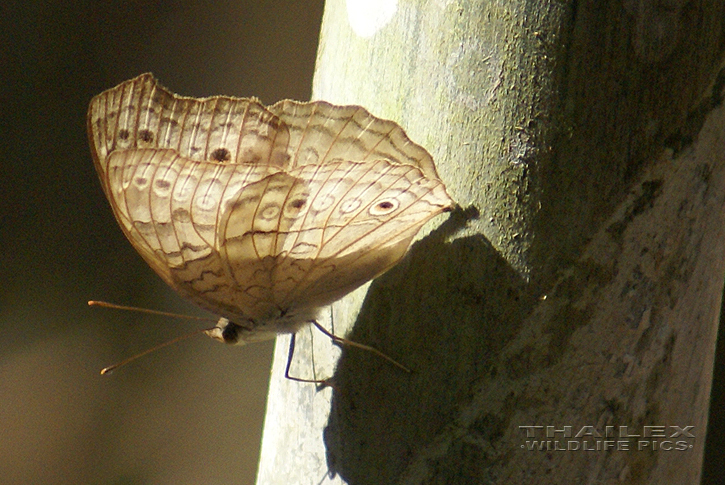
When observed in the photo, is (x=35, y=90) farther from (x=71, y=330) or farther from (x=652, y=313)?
(x=652, y=313)

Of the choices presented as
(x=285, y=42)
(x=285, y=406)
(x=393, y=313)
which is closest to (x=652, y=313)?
(x=393, y=313)


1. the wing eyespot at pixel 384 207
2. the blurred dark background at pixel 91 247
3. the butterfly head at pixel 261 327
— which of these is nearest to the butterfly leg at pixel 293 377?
the butterfly head at pixel 261 327

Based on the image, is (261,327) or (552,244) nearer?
(552,244)

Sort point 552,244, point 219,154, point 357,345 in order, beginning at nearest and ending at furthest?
1. point 552,244
2. point 357,345
3. point 219,154

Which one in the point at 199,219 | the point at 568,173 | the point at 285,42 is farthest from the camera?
the point at 285,42

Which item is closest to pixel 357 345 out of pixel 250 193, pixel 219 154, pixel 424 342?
pixel 424 342

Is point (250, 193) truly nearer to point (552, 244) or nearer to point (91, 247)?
point (552, 244)

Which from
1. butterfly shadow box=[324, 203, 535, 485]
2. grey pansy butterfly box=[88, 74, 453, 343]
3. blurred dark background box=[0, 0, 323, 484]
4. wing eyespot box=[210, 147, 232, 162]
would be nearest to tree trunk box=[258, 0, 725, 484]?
butterfly shadow box=[324, 203, 535, 485]

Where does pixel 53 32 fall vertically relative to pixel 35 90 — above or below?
above
